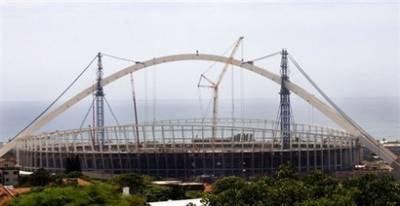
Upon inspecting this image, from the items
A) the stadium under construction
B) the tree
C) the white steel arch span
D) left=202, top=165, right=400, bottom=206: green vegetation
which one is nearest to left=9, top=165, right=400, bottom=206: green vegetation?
left=202, top=165, right=400, bottom=206: green vegetation

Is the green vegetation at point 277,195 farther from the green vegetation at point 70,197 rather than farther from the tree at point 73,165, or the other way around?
the tree at point 73,165

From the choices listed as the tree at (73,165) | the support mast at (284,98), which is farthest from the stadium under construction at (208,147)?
the tree at (73,165)

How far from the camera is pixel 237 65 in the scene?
185ft

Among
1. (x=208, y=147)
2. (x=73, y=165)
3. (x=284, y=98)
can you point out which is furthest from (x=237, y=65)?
(x=73, y=165)

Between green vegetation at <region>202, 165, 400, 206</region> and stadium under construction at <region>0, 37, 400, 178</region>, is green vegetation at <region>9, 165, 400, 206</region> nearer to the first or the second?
green vegetation at <region>202, 165, 400, 206</region>

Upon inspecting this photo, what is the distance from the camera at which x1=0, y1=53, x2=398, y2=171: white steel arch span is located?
4834cm

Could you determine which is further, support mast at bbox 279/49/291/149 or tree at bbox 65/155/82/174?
support mast at bbox 279/49/291/149

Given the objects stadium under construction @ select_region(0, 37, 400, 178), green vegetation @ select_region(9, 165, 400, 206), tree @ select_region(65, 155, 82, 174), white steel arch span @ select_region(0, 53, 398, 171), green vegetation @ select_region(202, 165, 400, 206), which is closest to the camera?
green vegetation @ select_region(202, 165, 400, 206)

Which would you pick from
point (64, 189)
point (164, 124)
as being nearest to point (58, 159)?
point (164, 124)

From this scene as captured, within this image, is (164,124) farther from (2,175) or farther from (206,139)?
(2,175)

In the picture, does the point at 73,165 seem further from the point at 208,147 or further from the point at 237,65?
the point at 237,65

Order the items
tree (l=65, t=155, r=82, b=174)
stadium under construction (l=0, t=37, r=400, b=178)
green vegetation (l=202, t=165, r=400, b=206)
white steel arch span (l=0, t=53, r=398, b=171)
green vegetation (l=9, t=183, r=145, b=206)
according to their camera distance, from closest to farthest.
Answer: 1. green vegetation (l=202, t=165, r=400, b=206)
2. green vegetation (l=9, t=183, r=145, b=206)
3. tree (l=65, t=155, r=82, b=174)
4. stadium under construction (l=0, t=37, r=400, b=178)
5. white steel arch span (l=0, t=53, r=398, b=171)

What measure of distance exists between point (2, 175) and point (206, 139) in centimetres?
1899

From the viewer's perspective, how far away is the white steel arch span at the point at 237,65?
4834 centimetres
